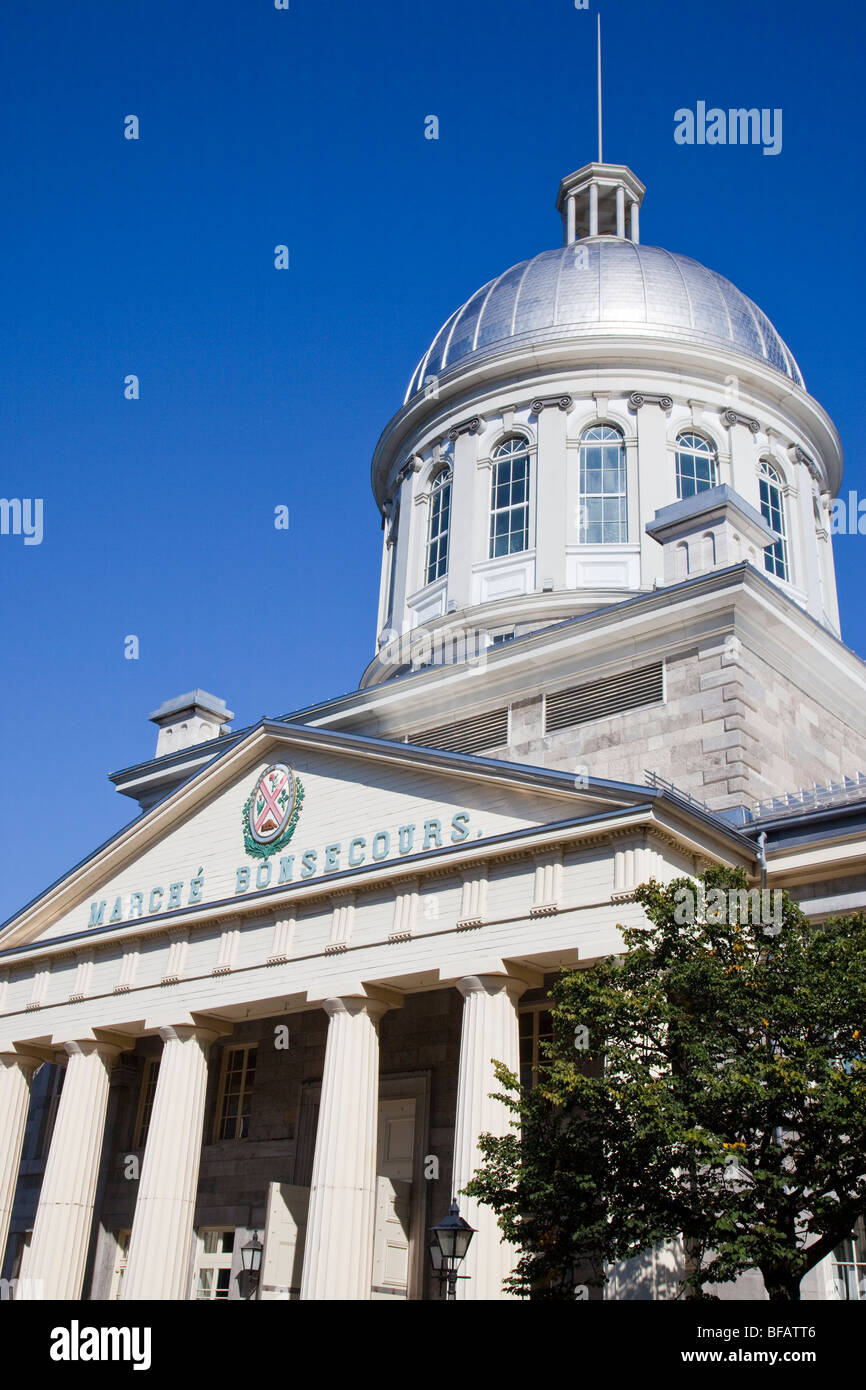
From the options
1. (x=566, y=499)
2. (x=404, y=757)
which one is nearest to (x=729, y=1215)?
(x=404, y=757)

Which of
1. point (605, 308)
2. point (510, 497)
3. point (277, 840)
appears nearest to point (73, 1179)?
point (277, 840)

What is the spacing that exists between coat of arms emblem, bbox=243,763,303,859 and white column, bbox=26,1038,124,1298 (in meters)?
4.79

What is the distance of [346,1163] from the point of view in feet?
67.7

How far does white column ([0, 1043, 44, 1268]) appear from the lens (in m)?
26.6

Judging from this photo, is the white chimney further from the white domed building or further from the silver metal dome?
the silver metal dome

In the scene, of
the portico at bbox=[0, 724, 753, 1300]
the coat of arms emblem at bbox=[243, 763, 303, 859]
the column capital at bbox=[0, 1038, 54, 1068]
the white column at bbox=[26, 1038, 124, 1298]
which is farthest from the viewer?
the column capital at bbox=[0, 1038, 54, 1068]

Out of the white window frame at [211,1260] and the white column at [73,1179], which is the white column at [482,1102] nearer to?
the white window frame at [211,1260]

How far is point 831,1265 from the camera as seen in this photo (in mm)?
18594

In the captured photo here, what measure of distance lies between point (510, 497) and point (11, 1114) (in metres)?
18.9

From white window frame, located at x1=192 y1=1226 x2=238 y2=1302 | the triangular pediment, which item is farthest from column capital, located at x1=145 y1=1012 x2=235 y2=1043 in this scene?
white window frame, located at x1=192 y1=1226 x2=238 y2=1302
